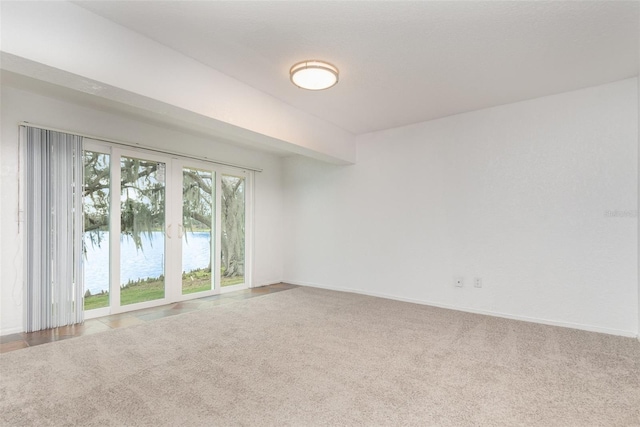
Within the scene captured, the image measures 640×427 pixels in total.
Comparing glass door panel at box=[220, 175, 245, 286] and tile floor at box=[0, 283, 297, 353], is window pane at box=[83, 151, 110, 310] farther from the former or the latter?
glass door panel at box=[220, 175, 245, 286]

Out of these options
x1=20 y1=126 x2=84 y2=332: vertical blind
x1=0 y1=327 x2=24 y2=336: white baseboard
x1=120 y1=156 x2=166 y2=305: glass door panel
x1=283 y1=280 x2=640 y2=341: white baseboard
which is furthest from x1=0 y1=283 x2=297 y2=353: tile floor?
x1=283 y1=280 x2=640 y2=341: white baseboard

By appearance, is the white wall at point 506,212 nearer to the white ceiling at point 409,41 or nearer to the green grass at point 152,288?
the white ceiling at point 409,41

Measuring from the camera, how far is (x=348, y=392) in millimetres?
2047

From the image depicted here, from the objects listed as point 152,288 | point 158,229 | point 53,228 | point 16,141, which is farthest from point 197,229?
point 16,141

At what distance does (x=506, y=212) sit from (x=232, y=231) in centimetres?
408

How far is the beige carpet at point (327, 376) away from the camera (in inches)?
71.2

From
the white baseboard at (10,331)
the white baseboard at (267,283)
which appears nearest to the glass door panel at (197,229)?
the white baseboard at (267,283)

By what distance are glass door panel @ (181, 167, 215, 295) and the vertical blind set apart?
134 centimetres

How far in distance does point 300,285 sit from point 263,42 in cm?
Answer: 423

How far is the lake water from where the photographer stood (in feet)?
12.6

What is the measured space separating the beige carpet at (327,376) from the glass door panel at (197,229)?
1381 mm

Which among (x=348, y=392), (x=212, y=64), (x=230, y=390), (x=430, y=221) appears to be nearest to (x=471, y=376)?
(x=348, y=392)

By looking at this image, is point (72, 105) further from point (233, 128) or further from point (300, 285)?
point (300, 285)

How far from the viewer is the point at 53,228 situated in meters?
3.44
